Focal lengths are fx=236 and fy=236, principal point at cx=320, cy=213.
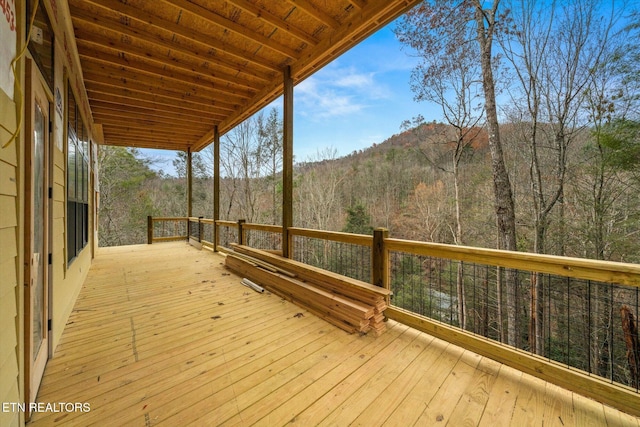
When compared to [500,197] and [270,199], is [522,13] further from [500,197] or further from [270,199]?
[270,199]

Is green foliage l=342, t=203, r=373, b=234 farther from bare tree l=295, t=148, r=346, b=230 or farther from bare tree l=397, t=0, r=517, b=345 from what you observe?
bare tree l=397, t=0, r=517, b=345

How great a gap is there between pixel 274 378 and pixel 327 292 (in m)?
1.19

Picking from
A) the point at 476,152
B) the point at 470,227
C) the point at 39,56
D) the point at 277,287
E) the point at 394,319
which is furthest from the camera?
the point at 470,227

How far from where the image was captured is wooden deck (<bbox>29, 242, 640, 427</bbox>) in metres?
1.36

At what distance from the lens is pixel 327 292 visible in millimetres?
2768

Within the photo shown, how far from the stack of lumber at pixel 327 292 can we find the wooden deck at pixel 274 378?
135 millimetres

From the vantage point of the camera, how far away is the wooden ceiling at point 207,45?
8.46 feet

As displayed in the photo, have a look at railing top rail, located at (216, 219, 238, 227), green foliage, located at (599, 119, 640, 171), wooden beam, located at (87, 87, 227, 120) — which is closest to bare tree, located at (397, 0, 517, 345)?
green foliage, located at (599, 119, 640, 171)

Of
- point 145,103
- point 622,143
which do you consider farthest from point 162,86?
point 622,143

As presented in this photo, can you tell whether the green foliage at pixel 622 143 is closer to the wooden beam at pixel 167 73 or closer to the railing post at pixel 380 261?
the railing post at pixel 380 261

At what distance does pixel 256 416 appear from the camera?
136cm

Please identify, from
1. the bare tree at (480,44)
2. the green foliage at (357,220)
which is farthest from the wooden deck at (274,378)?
the green foliage at (357,220)

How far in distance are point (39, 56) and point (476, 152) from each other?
989 cm

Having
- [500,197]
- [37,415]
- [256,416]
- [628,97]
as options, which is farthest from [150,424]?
[628,97]
